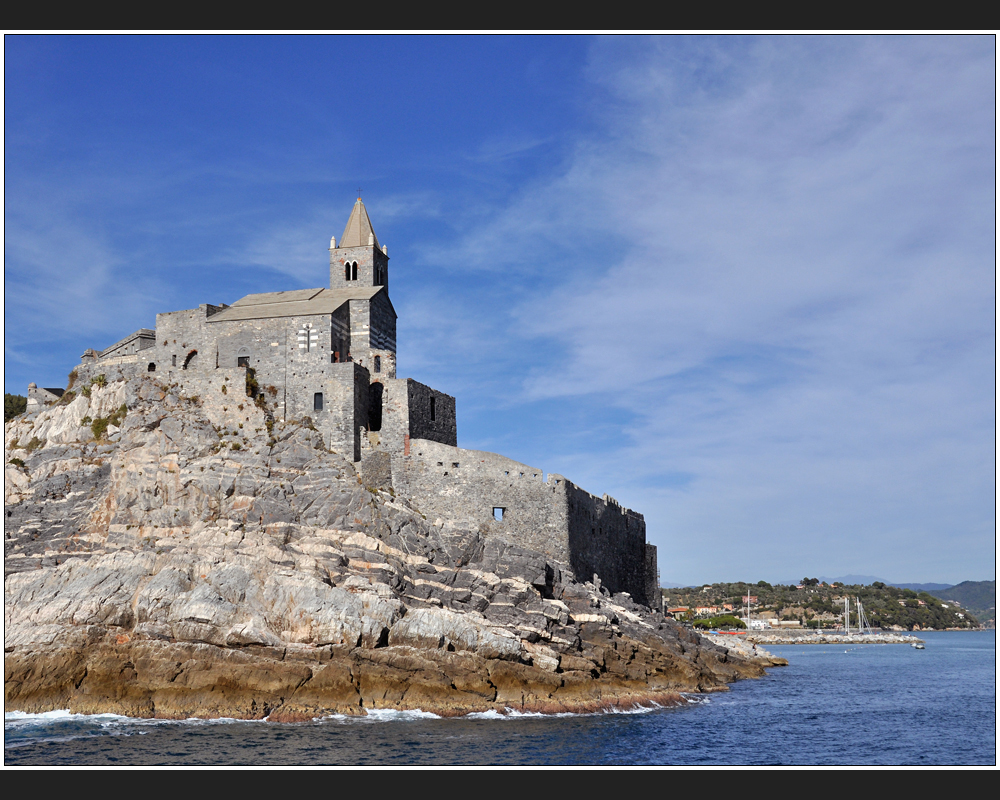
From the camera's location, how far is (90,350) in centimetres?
5750

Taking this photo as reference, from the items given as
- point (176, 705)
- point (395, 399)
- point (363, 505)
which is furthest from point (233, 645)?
point (395, 399)

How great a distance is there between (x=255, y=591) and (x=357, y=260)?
24700 mm

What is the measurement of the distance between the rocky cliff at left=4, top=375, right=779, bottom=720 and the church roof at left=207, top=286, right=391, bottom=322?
5008mm

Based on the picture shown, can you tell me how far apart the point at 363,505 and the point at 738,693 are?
22136 mm

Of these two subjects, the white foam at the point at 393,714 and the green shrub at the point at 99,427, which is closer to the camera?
the white foam at the point at 393,714

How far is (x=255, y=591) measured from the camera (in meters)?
42.2

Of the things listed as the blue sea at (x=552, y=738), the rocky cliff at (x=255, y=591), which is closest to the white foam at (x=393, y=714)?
the blue sea at (x=552, y=738)

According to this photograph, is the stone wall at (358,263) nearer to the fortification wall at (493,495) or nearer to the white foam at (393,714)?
the fortification wall at (493,495)

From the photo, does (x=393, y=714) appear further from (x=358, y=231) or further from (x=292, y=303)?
(x=358, y=231)

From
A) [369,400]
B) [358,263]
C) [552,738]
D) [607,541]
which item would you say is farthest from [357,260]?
[552,738]

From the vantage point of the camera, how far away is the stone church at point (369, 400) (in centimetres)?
5056

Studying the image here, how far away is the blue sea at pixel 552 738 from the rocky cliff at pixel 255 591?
2005 mm

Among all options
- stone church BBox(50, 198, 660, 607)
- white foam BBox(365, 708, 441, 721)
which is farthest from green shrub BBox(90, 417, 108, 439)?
white foam BBox(365, 708, 441, 721)

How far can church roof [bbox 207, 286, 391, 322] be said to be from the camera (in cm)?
5409
